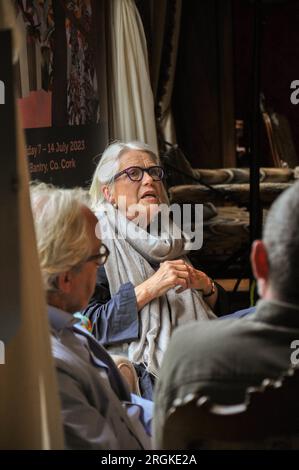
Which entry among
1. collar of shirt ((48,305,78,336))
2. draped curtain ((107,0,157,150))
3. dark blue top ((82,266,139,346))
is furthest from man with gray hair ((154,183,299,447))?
draped curtain ((107,0,157,150))

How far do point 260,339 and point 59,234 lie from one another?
62 cm

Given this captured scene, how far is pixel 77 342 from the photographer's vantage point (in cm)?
169

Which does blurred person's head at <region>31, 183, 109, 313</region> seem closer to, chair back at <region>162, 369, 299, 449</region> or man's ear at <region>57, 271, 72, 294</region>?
man's ear at <region>57, 271, 72, 294</region>

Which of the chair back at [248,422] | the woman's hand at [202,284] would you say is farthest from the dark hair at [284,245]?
the woman's hand at [202,284]

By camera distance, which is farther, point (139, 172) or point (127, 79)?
point (127, 79)

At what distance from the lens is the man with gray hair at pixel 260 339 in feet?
3.94

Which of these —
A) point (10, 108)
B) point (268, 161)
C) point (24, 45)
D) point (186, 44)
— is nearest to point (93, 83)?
point (24, 45)

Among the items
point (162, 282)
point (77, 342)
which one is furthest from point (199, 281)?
point (77, 342)

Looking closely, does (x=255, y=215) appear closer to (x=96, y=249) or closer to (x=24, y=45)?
(x=24, y=45)

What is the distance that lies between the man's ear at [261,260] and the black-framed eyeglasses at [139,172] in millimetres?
1709

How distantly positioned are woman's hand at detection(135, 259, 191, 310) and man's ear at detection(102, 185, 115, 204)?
378mm

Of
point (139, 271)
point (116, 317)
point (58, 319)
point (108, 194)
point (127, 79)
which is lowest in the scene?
point (116, 317)

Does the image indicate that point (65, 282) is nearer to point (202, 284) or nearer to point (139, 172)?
point (202, 284)

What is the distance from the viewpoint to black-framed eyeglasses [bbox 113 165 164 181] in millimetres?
2905
